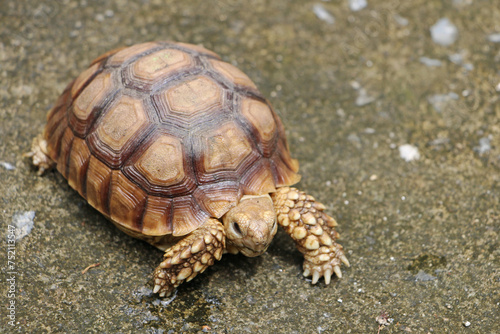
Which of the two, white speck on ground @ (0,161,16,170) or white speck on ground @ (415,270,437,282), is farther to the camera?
white speck on ground @ (0,161,16,170)

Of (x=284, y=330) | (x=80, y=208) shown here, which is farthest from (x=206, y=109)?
(x=284, y=330)

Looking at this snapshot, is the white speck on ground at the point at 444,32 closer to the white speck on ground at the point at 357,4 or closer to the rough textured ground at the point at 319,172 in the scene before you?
the rough textured ground at the point at 319,172

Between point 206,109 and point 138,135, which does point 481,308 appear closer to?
point 206,109

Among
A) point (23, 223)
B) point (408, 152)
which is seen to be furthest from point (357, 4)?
point (23, 223)

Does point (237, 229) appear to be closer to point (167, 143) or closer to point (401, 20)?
point (167, 143)

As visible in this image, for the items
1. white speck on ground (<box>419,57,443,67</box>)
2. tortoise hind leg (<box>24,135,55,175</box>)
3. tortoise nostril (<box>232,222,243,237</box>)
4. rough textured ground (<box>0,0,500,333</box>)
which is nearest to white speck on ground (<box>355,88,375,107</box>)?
rough textured ground (<box>0,0,500,333</box>)

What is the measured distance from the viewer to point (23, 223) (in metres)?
3.29

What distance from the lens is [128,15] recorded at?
470 cm

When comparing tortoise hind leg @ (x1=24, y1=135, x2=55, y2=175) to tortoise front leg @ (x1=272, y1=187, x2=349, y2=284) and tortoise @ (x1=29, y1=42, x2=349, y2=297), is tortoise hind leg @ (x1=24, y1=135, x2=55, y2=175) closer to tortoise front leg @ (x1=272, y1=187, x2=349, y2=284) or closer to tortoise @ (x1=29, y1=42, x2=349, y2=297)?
tortoise @ (x1=29, y1=42, x2=349, y2=297)

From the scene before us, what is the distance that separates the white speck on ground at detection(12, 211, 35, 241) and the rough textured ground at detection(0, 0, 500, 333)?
1 centimetres

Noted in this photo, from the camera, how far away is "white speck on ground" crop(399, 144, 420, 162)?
3.99 meters

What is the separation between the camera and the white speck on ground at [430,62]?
462 cm

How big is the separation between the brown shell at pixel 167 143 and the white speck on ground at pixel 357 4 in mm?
2110

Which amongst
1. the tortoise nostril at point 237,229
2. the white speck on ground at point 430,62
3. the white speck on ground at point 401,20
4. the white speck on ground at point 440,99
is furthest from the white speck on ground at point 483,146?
the tortoise nostril at point 237,229
